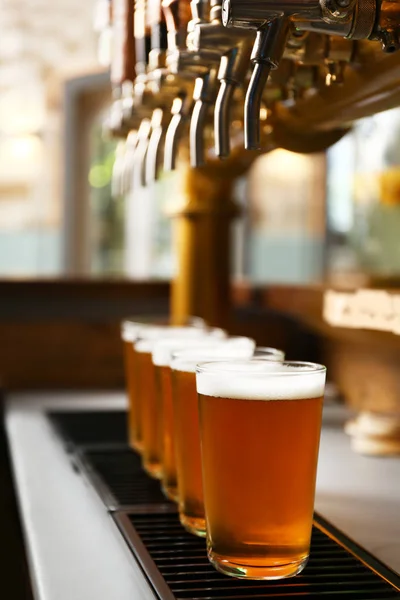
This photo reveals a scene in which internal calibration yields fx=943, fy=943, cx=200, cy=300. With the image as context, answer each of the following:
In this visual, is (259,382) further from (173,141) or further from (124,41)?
(124,41)

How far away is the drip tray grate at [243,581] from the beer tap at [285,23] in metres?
0.39

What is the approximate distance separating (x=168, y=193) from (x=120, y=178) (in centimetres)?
471

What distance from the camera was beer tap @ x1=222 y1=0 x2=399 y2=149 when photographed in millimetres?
861

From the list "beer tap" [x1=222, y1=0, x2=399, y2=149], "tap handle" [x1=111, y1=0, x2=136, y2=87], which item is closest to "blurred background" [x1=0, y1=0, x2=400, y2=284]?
"tap handle" [x1=111, y1=0, x2=136, y2=87]

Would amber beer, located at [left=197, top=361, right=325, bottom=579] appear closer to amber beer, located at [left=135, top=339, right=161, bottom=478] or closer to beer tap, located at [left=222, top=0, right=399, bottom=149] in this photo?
beer tap, located at [left=222, top=0, right=399, bottom=149]

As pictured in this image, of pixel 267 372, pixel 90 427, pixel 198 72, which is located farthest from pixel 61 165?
pixel 267 372

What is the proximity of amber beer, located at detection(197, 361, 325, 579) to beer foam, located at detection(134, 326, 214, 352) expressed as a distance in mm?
398

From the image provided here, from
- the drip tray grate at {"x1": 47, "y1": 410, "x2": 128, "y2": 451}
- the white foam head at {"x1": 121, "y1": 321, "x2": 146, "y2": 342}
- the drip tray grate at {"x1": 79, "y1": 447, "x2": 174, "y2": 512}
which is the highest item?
the white foam head at {"x1": 121, "y1": 321, "x2": 146, "y2": 342}

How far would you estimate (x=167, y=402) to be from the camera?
1135mm

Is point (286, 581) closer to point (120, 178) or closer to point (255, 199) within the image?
point (120, 178)

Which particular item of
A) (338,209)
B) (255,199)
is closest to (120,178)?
(338,209)

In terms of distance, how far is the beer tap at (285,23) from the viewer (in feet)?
2.83

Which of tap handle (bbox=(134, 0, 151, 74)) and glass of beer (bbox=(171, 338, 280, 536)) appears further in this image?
tap handle (bbox=(134, 0, 151, 74))

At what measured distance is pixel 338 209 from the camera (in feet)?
12.8
